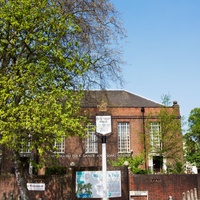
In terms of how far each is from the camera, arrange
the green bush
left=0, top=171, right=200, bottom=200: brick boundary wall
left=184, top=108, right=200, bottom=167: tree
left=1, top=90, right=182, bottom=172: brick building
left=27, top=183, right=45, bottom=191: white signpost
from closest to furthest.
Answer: left=0, top=171, right=200, bottom=200: brick boundary wall < left=27, top=183, right=45, bottom=191: white signpost < the green bush < left=1, top=90, right=182, bottom=172: brick building < left=184, top=108, right=200, bottom=167: tree

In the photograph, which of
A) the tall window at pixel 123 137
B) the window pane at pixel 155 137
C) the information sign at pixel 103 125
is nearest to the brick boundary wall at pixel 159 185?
the window pane at pixel 155 137

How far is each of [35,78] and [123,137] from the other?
20345mm

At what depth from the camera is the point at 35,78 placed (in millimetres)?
13180

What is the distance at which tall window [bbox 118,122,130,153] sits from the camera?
32.0 m

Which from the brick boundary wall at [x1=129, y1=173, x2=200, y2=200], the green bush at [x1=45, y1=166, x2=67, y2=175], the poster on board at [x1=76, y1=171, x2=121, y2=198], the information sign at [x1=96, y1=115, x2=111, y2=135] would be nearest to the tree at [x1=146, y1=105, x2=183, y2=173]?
the brick boundary wall at [x1=129, y1=173, x2=200, y2=200]

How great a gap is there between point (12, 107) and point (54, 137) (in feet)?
6.99

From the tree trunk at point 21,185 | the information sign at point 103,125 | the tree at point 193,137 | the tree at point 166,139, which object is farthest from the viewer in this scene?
the tree at point 193,137

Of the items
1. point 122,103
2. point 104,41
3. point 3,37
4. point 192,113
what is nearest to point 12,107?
point 3,37

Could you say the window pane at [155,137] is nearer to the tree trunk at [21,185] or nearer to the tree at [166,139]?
the tree at [166,139]

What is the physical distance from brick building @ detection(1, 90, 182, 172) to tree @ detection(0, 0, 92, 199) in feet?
48.8

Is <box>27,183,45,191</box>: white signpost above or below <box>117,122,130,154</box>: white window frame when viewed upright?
below

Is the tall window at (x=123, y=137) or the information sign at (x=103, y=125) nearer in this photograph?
the information sign at (x=103, y=125)

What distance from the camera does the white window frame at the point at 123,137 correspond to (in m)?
32.0

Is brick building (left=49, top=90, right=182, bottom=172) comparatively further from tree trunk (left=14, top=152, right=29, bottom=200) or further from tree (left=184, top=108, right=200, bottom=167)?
tree (left=184, top=108, right=200, bottom=167)
